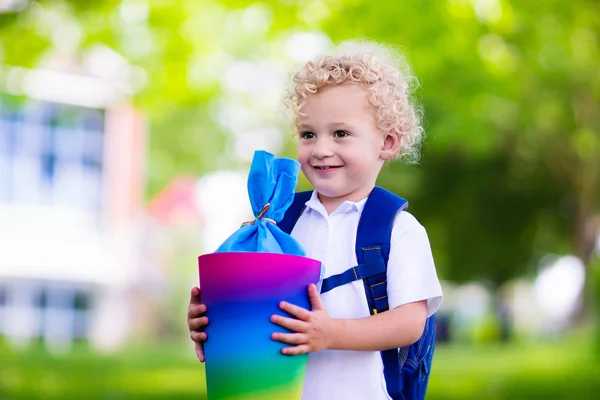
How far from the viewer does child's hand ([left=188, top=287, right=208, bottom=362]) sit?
217cm

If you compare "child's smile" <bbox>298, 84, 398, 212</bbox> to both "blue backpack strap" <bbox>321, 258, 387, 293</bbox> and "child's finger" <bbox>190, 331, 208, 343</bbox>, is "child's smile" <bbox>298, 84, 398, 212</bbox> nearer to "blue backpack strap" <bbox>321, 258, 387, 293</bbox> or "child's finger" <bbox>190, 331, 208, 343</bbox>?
"blue backpack strap" <bbox>321, 258, 387, 293</bbox>

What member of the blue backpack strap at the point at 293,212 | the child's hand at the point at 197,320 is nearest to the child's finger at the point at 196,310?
the child's hand at the point at 197,320

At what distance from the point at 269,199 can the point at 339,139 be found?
23 centimetres

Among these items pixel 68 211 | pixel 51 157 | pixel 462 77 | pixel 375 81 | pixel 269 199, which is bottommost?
pixel 269 199

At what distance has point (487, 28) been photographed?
9.40 meters

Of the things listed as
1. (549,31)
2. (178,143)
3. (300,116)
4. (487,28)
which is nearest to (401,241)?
(300,116)

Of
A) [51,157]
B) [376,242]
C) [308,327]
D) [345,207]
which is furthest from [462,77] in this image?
[51,157]

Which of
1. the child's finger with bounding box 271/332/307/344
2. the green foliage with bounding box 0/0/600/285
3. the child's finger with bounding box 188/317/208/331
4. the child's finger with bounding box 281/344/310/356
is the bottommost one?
the child's finger with bounding box 281/344/310/356

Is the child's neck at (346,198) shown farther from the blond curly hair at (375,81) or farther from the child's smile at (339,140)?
the blond curly hair at (375,81)

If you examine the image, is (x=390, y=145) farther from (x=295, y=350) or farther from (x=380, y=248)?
(x=295, y=350)

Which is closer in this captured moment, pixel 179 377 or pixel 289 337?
pixel 289 337

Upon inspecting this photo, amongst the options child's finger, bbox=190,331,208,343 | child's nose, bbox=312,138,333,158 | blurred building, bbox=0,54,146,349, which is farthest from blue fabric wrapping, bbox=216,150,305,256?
blurred building, bbox=0,54,146,349

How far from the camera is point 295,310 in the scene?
6.80 feet

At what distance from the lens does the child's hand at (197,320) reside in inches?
85.6
